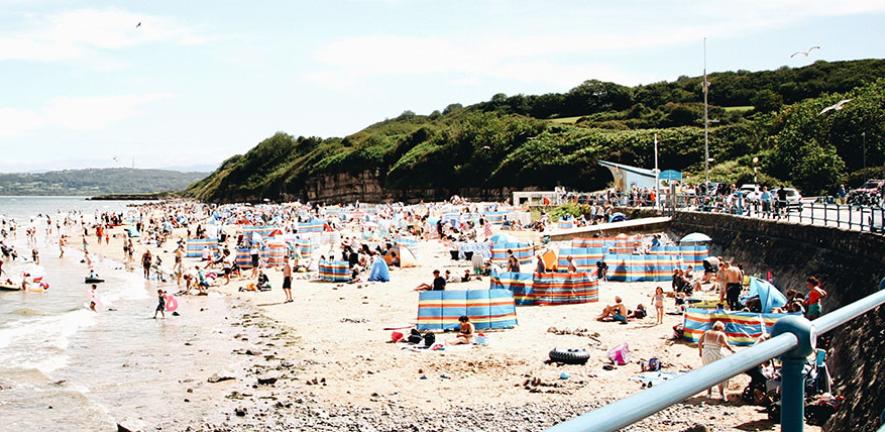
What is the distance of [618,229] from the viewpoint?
113 ft

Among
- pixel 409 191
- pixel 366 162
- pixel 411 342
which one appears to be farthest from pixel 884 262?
pixel 366 162

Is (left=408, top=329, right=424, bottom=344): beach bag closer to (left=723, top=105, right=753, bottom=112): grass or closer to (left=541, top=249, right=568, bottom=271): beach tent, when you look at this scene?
(left=541, top=249, right=568, bottom=271): beach tent

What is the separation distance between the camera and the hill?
48.4 m

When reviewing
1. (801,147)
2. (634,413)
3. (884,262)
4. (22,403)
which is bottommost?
(22,403)

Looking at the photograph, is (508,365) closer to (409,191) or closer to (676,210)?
(676,210)

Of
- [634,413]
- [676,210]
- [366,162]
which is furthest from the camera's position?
[366,162]

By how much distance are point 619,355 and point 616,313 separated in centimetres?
407

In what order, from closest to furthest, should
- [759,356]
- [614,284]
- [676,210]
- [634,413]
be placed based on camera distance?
1. [634,413]
2. [759,356]
3. [614,284]
4. [676,210]

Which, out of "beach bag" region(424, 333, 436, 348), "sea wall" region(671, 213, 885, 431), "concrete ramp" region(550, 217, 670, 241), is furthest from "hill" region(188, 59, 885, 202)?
"beach bag" region(424, 333, 436, 348)

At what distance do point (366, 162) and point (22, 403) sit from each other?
102881 millimetres

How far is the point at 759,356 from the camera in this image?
5.67 feet

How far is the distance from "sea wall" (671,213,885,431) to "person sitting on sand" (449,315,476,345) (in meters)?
7.02

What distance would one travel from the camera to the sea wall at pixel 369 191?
91312 millimetres

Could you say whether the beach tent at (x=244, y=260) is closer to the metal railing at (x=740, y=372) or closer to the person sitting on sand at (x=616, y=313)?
the person sitting on sand at (x=616, y=313)
